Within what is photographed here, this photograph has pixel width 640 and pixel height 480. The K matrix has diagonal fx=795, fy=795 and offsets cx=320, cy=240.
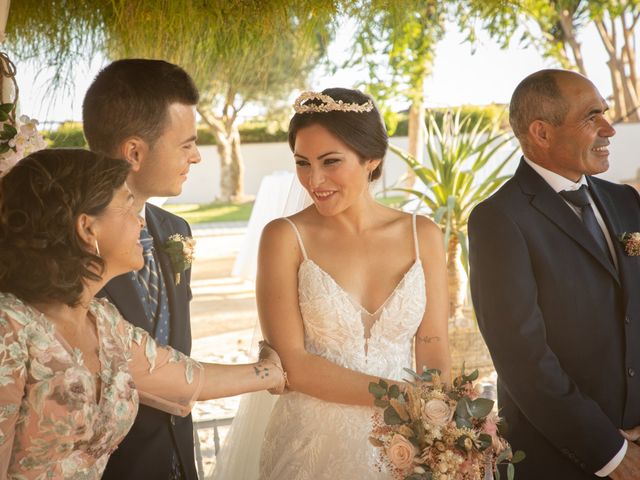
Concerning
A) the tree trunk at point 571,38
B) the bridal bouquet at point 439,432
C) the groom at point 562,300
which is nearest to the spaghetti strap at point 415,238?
the groom at point 562,300

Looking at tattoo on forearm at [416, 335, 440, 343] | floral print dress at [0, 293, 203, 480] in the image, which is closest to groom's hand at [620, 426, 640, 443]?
tattoo on forearm at [416, 335, 440, 343]

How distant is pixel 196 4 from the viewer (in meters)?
3.63

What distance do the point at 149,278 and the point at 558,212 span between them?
4.90 ft

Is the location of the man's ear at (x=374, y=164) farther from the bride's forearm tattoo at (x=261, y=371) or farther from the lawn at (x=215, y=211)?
the lawn at (x=215, y=211)

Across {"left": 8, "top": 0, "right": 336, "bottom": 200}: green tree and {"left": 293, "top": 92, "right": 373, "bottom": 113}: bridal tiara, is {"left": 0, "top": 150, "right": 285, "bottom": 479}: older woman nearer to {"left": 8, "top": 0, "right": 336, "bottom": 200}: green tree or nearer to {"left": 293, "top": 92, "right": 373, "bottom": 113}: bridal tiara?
{"left": 293, "top": 92, "right": 373, "bottom": 113}: bridal tiara

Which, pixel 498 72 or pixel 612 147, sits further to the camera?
pixel 612 147

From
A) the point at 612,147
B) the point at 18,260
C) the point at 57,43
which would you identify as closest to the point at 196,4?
the point at 57,43

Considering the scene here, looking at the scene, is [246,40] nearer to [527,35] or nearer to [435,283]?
[435,283]

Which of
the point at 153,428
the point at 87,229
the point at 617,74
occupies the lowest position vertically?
the point at 153,428

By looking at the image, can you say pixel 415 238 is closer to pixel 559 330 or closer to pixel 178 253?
pixel 559 330

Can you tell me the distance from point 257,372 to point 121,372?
60cm

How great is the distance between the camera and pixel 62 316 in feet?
6.63

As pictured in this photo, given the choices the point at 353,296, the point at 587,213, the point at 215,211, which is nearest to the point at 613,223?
the point at 587,213

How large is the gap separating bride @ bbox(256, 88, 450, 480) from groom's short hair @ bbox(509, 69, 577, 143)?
0.57m
